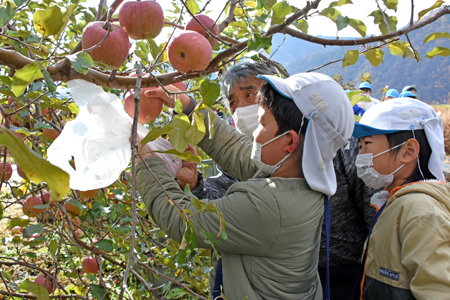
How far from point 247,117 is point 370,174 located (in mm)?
607

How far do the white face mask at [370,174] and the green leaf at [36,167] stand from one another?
122 cm

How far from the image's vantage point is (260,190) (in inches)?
40.1

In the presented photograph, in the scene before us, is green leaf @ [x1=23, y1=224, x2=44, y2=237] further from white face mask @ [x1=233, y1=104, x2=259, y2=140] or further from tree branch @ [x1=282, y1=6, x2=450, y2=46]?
tree branch @ [x1=282, y1=6, x2=450, y2=46]

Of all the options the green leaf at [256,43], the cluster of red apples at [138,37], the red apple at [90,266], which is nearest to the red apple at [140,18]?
the cluster of red apples at [138,37]

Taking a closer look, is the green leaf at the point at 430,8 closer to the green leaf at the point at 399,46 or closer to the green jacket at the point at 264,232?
the green leaf at the point at 399,46

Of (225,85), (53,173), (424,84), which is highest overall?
(225,85)

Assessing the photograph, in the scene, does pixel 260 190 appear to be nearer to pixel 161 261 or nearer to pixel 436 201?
pixel 436 201

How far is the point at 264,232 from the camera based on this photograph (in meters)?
0.98

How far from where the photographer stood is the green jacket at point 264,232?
3.25ft

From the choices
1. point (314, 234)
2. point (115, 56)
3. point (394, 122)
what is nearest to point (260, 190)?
point (314, 234)

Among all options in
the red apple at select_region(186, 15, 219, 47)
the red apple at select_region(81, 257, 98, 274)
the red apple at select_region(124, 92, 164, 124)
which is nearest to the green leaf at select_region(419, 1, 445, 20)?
the red apple at select_region(186, 15, 219, 47)

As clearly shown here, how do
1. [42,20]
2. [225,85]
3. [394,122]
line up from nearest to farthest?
1. [42,20]
2. [394,122]
3. [225,85]

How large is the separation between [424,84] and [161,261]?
107ft

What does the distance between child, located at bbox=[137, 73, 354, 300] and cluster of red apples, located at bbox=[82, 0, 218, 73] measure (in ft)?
0.95
